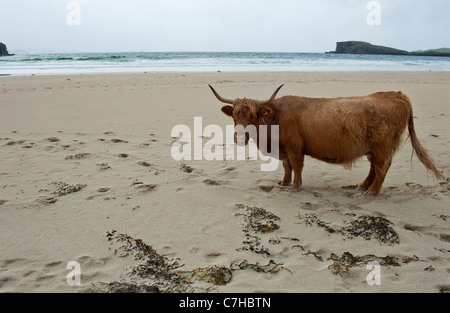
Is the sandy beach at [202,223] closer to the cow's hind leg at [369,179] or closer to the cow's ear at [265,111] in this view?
the cow's hind leg at [369,179]

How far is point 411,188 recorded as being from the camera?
4.84 meters

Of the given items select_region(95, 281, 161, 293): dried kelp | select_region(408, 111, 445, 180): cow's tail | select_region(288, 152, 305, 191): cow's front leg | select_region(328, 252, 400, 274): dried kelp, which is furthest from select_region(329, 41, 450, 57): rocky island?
select_region(95, 281, 161, 293): dried kelp

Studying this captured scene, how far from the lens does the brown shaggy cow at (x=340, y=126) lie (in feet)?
14.3

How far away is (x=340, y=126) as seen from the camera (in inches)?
174

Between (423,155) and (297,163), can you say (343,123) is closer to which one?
(297,163)

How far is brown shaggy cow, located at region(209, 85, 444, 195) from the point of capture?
4.37 m

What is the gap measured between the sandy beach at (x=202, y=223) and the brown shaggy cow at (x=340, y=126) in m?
0.53

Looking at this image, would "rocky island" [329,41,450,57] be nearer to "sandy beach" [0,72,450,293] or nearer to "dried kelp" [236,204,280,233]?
"sandy beach" [0,72,450,293]

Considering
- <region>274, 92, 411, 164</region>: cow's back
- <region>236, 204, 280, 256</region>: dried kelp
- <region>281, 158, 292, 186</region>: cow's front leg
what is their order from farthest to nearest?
<region>281, 158, 292, 186</region>: cow's front leg → <region>274, 92, 411, 164</region>: cow's back → <region>236, 204, 280, 256</region>: dried kelp

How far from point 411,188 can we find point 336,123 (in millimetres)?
1643

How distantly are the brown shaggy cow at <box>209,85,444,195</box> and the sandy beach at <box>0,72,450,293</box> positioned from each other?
526 millimetres

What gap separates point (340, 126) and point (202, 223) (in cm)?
230

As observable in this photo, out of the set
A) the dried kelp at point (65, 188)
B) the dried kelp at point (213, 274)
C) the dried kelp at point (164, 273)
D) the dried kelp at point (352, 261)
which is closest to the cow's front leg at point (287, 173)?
the dried kelp at point (352, 261)
